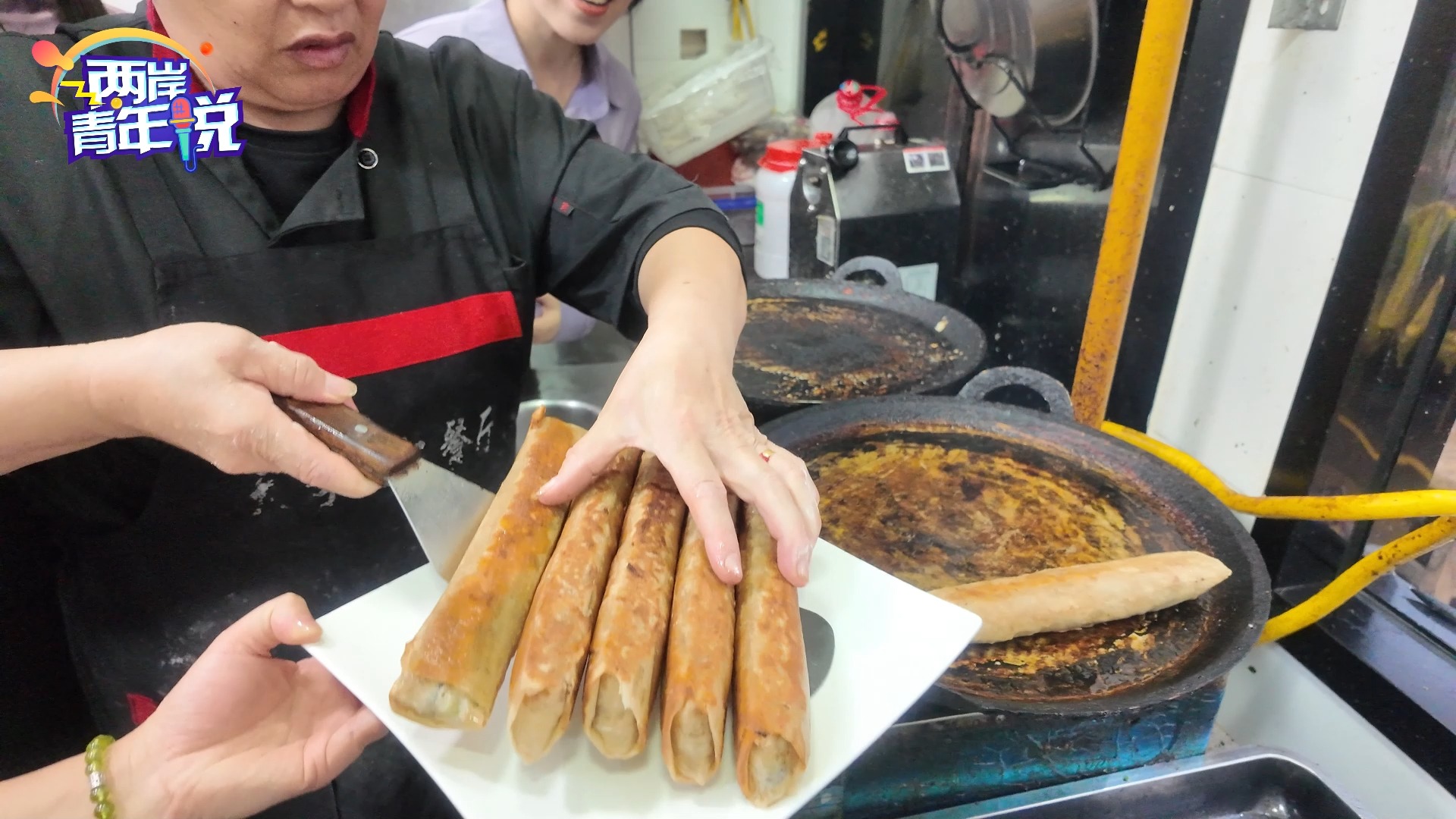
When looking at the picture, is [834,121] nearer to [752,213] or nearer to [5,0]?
[752,213]

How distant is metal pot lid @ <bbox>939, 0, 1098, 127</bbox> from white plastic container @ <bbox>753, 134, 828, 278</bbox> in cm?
44

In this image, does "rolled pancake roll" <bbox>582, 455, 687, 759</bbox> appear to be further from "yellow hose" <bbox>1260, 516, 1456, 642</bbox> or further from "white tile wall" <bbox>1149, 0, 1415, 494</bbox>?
"white tile wall" <bbox>1149, 0, 1415, 494</bbox>

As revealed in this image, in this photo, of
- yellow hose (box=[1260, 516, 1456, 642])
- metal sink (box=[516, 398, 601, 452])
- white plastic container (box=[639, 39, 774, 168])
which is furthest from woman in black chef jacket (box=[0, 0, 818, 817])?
white plastic container (box=[639, 39, 774, 168])

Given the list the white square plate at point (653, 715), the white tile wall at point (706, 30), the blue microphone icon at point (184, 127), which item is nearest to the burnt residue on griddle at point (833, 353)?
the white square plate at point (653, 715)

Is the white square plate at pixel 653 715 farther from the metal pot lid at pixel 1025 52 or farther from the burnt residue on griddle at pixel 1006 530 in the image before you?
the metal pot lid at pixel 1025 52

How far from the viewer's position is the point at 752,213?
3.01 m

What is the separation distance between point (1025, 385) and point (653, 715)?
1.15 metres

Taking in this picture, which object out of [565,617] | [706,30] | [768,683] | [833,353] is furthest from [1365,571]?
[706,30]

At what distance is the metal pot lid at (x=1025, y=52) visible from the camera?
74.8 inches

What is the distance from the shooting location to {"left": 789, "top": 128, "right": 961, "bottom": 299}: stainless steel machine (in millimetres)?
2209

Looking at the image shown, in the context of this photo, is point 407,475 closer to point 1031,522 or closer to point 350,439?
point 350,439

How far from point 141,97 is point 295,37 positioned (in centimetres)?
21

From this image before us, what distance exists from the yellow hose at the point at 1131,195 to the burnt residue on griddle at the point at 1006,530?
42 cm

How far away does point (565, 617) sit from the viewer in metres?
0.75
